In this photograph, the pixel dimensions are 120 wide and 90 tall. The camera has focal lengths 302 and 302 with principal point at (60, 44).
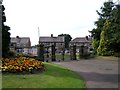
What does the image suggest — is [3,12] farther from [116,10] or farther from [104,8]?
[104,8]

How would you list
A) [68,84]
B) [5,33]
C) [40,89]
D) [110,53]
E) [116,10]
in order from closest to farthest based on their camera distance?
[40,89] → [68,84] → [5,33] → [116,10] → [110,53]

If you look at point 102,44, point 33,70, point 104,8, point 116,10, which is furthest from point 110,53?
point 33,70

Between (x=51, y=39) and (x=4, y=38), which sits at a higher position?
(x=51, y=39)

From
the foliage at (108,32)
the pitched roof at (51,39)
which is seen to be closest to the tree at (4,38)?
the foliage at (108,32)

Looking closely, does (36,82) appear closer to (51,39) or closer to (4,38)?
(4,38)

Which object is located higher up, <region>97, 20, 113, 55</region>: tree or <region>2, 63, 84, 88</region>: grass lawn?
<region>97, 20, 113, 55</region>: tree

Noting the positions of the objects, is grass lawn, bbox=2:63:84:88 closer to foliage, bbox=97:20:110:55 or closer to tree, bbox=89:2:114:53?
foliage, bbox=97:20:110:55

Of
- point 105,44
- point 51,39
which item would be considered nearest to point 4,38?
point 105,44

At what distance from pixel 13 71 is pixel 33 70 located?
149 cm

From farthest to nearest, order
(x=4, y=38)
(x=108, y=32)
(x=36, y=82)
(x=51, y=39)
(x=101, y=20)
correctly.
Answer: (x=51, y=39) < (x=101, y=20) < (x=108, y=32) < (x=4, y=38) < (x=36, y=82)

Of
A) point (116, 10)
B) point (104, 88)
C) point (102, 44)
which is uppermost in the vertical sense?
point (116, 10)

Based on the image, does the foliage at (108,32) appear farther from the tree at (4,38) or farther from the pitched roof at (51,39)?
the pitched roof at (51,39)

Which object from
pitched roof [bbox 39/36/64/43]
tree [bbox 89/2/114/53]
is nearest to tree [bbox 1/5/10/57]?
tree [bbox 89/2/114/53]

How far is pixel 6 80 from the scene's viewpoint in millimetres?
15086
